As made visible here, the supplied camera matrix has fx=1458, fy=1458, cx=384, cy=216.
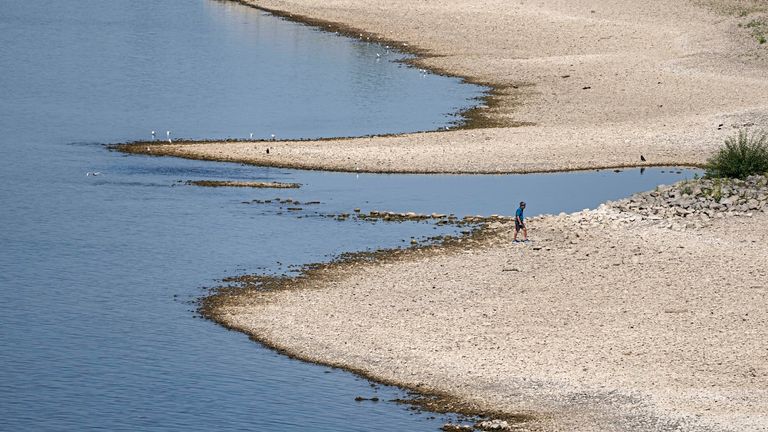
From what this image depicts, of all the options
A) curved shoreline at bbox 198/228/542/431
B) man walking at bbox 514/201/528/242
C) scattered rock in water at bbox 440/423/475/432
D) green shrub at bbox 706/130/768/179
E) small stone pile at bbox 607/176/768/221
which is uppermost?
green shrub at bbox 706/130/768/179

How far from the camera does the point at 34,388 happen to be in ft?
108

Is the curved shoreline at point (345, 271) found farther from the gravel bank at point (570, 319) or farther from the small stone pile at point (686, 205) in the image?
the small stone pile at point (686, 205)

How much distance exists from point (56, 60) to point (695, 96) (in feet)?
136

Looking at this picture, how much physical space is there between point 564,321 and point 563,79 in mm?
44903

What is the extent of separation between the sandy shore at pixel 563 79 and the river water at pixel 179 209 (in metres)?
2.15

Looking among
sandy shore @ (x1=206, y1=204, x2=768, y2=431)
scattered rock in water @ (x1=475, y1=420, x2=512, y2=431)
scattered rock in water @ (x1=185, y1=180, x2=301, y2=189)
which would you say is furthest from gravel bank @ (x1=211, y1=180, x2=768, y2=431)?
scattered rock in water @ (x1=185, y1=180, x2=301, y2=189)

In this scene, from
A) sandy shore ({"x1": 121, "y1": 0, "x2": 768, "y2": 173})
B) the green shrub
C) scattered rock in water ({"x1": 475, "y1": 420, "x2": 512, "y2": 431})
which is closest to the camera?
scattered rock in water ({"x1": 475, "y1": 420, "x2": 512, "y2": 431})

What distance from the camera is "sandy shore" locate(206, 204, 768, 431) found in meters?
31.6

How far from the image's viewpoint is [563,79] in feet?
263

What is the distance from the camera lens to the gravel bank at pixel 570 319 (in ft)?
104

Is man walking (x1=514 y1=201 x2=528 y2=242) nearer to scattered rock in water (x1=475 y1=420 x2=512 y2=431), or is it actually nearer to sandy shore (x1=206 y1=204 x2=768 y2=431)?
sandy shore (x1=206 y1=204 x2=768 y2=431)

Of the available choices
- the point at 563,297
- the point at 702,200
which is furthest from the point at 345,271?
the point at 702,200

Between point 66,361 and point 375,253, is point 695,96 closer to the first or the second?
point 375,253

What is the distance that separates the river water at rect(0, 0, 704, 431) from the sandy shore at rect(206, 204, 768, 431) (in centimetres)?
189
